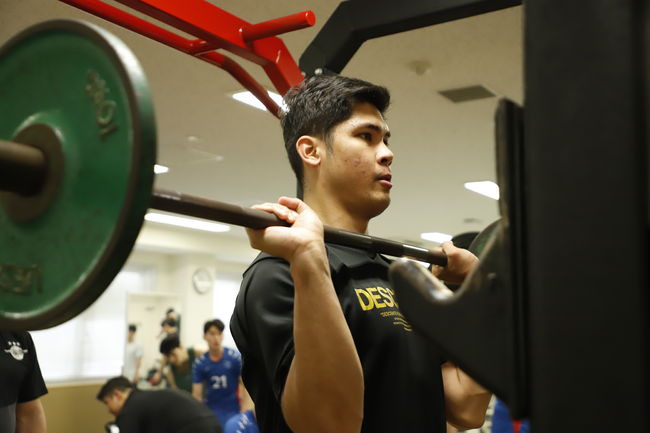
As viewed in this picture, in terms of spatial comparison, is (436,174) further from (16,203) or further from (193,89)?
(16,203)

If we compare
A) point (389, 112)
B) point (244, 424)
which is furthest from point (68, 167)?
point (389, 112)

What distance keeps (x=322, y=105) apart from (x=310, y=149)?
0.11 m

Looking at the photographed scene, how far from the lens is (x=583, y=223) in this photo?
2.05ft

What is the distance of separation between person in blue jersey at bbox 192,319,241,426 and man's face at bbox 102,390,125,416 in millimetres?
693

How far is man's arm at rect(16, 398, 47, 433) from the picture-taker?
2.85 meters

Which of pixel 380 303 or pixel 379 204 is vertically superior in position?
pixel 379 204

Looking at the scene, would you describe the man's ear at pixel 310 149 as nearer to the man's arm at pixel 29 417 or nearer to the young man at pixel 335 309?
the young man at pixel 335 309

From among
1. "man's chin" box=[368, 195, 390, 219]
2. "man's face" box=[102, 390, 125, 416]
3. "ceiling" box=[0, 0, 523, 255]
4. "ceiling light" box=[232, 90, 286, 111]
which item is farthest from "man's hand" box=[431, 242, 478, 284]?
"man's face" box=[102, 390, 125, 416]

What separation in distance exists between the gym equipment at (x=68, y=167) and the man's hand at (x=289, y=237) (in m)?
0.24

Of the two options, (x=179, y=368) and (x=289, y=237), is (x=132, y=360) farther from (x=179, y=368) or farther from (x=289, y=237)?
(x=289, y=237)

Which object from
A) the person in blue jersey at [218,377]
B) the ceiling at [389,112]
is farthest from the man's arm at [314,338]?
the person in blue jersey at [218,377]

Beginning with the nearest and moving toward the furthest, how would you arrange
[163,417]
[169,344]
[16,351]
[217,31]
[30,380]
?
[217,31], [16,351], [30,380], [163,417], [169,344]

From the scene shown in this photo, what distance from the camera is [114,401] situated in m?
6.05

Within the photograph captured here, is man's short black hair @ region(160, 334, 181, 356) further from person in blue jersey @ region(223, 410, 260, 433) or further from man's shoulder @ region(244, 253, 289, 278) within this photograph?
man's shoulder @ region(244, 253, 289, 278)
